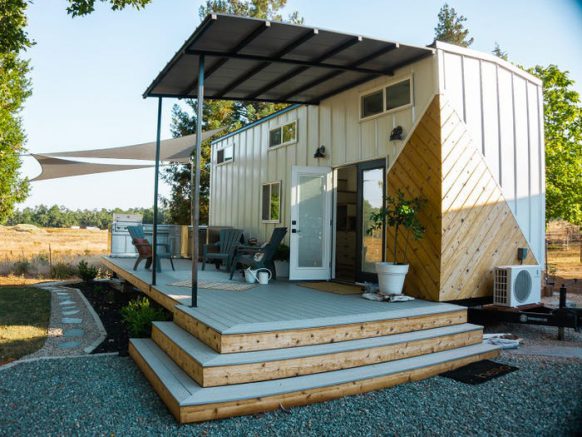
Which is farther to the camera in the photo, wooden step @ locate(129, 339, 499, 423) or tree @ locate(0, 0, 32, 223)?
tree @ locate(0, 0, 32, 223)

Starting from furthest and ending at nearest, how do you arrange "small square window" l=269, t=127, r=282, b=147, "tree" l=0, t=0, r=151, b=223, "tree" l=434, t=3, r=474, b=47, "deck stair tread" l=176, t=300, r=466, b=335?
1. "tree" l=434, t=3, r=474, b=47
2. "tree" l=0, t=0, r=151, b=223
3. "small square window" l=269, t=127, r=282, b=147
4. "deck stair tread" l=176, t=300, r=466, b=335

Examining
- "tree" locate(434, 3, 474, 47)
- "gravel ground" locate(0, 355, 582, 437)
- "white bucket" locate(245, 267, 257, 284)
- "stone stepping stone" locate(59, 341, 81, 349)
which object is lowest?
"stone stepping stone" locate(59, 341, 81, 349)

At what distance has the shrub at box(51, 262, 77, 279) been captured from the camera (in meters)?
10.9

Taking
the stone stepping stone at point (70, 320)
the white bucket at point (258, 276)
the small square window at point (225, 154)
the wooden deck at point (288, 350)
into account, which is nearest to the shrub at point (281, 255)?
the white bucket at point (258, 276)

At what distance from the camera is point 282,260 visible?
7781 millimetres

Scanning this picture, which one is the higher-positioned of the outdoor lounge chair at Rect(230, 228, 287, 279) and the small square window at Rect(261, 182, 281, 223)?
the small square window at Rect(261, 182, 281, 223)

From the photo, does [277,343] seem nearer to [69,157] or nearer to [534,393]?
[534,393]

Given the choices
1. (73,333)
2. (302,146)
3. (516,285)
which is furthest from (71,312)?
(516,285)

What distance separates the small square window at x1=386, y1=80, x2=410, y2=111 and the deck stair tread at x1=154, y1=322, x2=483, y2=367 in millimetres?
3014

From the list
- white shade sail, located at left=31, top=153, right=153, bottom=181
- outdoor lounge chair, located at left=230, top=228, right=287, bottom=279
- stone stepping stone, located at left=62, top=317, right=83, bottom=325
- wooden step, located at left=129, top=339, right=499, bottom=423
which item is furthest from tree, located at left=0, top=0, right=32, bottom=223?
wooden step, located at left=129, top=339, right=499, bottom=423

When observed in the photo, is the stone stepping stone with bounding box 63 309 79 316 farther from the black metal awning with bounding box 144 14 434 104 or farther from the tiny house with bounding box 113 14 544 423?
the black metal awning with bounding box 144 14 434 104

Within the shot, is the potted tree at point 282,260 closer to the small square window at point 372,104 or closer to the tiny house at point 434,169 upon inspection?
the tiny house at point 434,169

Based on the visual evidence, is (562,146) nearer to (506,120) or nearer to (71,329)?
(506,120)

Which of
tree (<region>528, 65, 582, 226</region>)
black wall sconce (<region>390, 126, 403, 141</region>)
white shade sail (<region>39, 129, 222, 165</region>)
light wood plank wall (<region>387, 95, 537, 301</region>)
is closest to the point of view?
light wood plank wall (<region>387, 95, 537, 301</region>)
